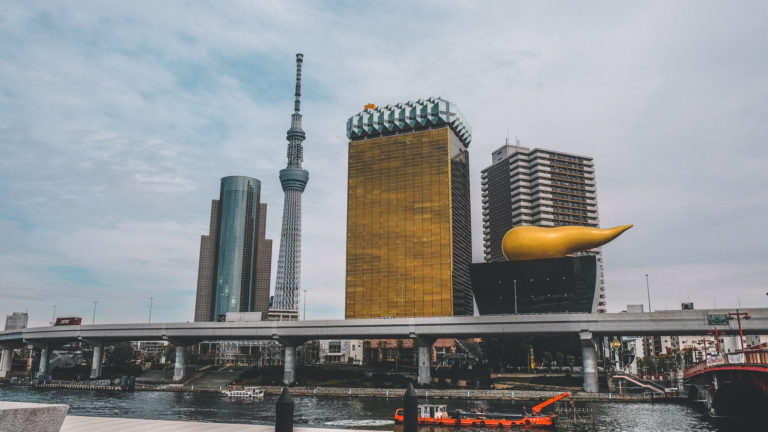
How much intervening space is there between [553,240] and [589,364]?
33108 mm

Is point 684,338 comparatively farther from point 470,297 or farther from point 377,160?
point 377,160

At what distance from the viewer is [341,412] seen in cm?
6538

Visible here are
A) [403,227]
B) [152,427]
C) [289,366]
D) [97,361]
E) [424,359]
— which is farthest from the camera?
[403,227]

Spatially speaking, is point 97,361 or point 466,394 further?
point 97,361

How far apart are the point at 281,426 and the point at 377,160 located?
175935 mm

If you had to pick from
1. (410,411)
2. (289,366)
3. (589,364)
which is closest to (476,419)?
(589,364)

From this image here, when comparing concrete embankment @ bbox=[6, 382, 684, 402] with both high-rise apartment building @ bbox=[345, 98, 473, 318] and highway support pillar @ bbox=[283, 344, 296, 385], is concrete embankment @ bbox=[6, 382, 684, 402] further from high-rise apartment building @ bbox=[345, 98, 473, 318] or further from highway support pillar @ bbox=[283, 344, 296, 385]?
high-rise apartment building @ bbox=[345, 98, 473, 318]

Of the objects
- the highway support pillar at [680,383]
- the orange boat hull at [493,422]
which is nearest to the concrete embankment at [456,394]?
the highway support pillar at [680,383]

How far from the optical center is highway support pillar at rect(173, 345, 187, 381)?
4478 inches

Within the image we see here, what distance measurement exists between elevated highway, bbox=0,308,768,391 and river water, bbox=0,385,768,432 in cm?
1658

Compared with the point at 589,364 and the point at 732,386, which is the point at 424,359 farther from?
the point at 732,386

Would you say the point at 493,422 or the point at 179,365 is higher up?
the point at 179,365

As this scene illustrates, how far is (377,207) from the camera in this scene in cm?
18338

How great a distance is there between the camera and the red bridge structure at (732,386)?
5011 centimetres
